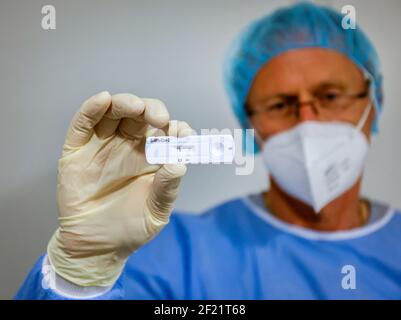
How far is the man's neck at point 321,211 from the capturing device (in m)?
1.25

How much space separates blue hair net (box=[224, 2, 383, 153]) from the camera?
1234mm

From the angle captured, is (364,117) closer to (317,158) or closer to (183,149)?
(317,158)

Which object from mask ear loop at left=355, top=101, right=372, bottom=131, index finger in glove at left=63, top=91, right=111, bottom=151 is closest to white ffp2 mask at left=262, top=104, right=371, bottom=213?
mask ear loop at left=355, top=101, right=372, bottom=131

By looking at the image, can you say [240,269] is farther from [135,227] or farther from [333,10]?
[333,10]

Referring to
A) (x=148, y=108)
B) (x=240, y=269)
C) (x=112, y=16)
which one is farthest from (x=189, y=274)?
(x=112, y=16)

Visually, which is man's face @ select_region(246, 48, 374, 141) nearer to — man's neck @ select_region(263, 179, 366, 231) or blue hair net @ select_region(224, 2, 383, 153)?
blue hair net @ select_region(224, 2, 383, 153)

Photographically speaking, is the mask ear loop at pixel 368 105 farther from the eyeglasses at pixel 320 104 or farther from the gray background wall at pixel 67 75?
the gray background wall at pixel 67 75

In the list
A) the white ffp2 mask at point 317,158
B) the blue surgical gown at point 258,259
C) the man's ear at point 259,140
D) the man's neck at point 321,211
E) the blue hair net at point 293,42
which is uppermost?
the blue hair net at point 293,42

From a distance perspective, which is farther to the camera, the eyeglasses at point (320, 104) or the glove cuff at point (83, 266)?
the eyeglasses at point (320, 104)

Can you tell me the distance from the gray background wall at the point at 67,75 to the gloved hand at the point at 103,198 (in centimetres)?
21

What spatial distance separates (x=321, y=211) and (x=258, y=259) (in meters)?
0.24

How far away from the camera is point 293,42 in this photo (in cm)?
124

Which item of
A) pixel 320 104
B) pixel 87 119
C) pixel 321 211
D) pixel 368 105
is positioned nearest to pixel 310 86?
pixel 320 104

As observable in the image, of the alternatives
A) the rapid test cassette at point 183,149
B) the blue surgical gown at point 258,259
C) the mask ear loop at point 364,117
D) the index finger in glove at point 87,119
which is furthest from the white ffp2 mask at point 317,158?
the index finger in glove at point 87,119
